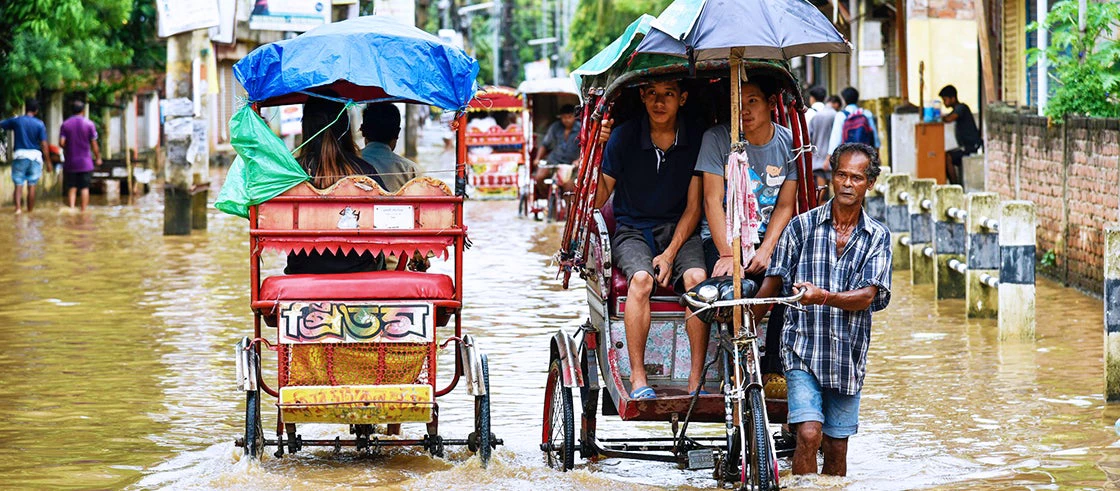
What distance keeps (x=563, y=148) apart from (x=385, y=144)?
46.4 feet

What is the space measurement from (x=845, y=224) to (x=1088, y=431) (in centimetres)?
247

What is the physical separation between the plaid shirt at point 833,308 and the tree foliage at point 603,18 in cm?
3712

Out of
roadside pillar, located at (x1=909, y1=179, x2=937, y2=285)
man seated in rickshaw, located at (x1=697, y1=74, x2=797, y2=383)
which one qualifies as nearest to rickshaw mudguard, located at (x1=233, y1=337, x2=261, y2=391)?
man seated in rickshaw, located at (x1=697, y1=74, x2=797, y2=383)

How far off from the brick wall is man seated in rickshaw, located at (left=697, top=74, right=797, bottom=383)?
573cm

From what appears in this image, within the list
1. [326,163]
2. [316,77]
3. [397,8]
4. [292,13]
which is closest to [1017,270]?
[326,163]

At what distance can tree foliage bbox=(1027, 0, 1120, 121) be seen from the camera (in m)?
14.0

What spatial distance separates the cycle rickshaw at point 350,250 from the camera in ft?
23.4

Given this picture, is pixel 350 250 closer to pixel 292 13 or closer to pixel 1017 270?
pixel 1017 270

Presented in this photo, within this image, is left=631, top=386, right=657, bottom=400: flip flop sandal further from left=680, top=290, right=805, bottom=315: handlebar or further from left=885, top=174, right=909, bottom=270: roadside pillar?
left=885, top=174, right=909, bottom=270: roadside pillar

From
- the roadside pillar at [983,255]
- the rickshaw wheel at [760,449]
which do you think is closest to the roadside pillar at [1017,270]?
the roadside pillar at [983,255]

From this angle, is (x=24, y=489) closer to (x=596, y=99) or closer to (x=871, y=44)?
(x=596, y=99)

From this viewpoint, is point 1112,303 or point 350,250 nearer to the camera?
point 350,250

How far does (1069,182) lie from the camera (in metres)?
14.3

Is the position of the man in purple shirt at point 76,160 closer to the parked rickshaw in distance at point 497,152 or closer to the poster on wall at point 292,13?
the poster on wall at point 292,13
